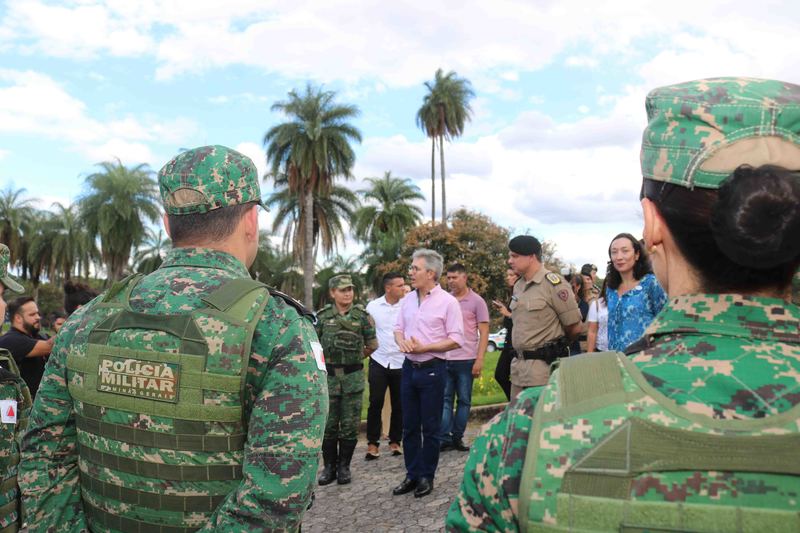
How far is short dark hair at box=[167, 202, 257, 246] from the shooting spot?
2043mm

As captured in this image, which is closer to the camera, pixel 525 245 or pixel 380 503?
pixel 380 503

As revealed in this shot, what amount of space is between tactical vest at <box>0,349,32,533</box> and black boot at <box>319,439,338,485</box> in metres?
3.40

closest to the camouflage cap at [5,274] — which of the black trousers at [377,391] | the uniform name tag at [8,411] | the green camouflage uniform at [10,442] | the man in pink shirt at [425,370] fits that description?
the green camouflage uniform at [10,442]

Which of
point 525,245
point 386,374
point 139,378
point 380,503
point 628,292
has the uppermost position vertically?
point 525,245

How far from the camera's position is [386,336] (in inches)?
275

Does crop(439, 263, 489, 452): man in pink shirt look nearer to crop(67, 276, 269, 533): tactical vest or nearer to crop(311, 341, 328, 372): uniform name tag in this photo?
crop(311, 341, 328, 372): uniform name tag

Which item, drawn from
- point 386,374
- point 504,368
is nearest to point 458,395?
point 504,368

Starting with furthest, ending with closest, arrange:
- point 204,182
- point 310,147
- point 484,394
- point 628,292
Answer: point 310,147
point 484,394
point 628,292
point 204,182

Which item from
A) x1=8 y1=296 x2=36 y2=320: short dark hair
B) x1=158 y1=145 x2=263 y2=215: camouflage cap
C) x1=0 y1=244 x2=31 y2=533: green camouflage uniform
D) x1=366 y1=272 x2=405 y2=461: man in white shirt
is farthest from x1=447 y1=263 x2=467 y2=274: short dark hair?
x1=158 y1=145 x2=263 y2=215: camouflage cap

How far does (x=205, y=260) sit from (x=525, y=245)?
394 cm

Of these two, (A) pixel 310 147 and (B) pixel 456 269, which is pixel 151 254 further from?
(B) pixel 456 269

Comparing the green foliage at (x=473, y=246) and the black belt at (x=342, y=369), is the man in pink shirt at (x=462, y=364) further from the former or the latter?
the green foliage at (x=473, y=246)

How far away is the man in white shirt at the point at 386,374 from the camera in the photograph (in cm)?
691

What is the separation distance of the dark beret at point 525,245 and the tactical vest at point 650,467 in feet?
14.7
